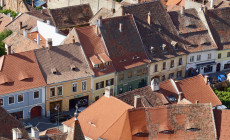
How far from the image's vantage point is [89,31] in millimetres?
103125

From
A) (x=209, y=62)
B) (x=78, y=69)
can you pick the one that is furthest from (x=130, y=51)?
(x=209, y=62)

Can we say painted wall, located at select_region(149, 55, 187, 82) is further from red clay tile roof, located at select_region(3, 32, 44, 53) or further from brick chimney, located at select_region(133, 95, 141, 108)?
brick chimney, located at select_region(133, 95, 141, 108)

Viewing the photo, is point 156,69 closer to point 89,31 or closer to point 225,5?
point 89,31

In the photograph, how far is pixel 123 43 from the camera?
105 m

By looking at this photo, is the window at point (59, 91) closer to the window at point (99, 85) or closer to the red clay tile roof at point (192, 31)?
the window at point (99, 85)

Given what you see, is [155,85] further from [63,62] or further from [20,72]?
[20,72]

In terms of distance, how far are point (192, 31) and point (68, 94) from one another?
92.6 feet

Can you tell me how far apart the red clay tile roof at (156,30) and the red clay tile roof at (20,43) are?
17242 millimetres

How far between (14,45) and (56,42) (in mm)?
7537

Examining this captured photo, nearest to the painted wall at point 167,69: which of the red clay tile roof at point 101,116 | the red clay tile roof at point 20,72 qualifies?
the red clay tile roof at point 20,72

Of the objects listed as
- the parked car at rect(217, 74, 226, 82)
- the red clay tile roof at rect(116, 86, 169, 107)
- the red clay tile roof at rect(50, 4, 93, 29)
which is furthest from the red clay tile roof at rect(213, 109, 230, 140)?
the red clay tile roof at rect(50, 4, 93, 29)

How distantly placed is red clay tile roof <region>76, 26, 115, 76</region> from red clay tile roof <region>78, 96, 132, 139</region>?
1858 cm

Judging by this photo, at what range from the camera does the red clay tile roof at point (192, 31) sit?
112562mm

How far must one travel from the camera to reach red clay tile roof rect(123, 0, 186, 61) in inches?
4247
